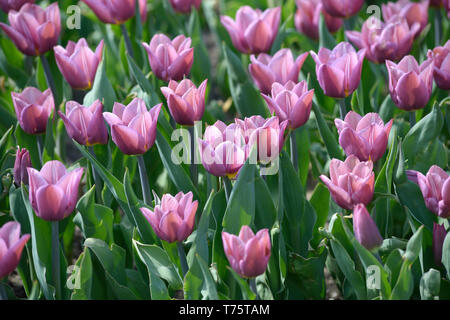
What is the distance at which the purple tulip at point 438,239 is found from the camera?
4.78ft

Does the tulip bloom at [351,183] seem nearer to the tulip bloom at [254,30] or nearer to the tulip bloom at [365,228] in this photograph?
the tulip bloom at [365,228]

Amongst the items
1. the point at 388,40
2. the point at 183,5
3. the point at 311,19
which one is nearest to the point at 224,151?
the point at 388,40

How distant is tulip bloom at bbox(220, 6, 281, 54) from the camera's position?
2.05m

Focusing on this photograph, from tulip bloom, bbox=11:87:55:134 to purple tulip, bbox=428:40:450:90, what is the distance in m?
1.04

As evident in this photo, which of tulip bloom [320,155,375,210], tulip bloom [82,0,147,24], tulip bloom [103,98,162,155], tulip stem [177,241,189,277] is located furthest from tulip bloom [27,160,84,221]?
tulip bloom [82,0,147,24]

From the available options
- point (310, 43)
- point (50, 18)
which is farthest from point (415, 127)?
point (50, 18)

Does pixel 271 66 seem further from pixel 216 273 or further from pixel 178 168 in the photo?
pixel 216 273

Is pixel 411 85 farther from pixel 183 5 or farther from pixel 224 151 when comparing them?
pixel 183 5

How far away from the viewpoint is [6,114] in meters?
2.19

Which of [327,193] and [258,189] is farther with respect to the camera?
[327,193]

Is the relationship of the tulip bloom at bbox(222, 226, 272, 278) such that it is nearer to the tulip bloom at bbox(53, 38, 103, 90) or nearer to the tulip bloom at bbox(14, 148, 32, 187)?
the tulip bloom at bbox(14, 148, 32, 187)

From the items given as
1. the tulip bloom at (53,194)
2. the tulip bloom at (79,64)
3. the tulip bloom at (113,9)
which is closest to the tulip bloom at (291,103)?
the tulip bloom at (53,194)
